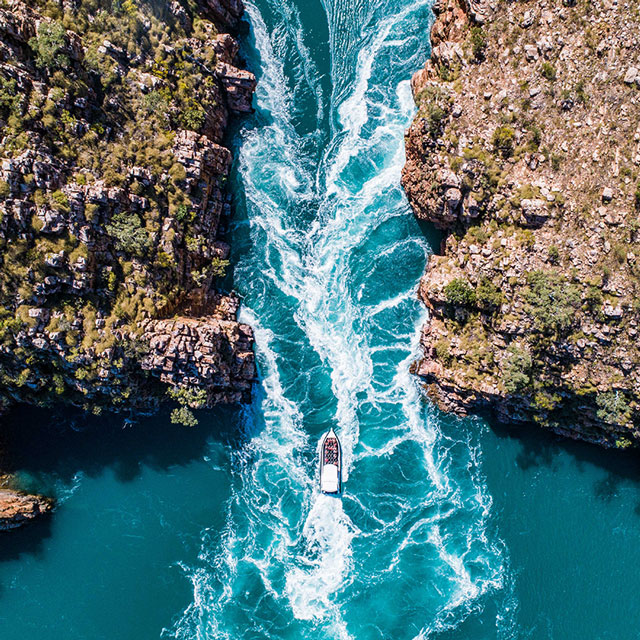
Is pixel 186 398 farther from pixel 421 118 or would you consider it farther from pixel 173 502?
pixel 421 118

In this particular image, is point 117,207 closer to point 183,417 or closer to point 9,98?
point 9,98

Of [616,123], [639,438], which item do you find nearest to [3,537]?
[639,438]

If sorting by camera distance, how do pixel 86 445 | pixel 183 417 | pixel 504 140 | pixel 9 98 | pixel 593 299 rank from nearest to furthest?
pixel 9 98
pixel 593 299
pixel 504 140
pixel 183 417
pixel 86 445

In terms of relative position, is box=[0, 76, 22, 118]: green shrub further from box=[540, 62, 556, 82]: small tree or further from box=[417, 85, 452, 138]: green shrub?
box=[540, 62, 556, 82]: small tree

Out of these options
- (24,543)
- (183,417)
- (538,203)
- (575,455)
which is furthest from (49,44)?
(575,455)

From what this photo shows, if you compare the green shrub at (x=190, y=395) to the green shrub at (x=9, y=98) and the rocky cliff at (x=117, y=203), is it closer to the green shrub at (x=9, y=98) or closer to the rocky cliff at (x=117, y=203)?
the rocky cliff at (x=117, y=203)
